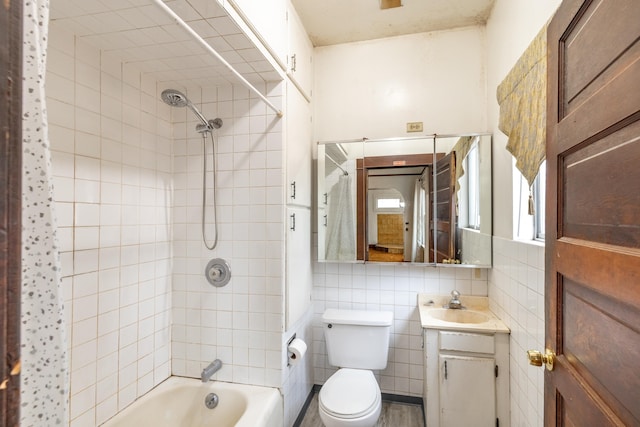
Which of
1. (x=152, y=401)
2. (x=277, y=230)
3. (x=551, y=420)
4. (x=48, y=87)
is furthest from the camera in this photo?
(x=277, y=230)

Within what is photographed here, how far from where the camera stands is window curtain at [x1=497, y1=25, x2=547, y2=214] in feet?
3.94

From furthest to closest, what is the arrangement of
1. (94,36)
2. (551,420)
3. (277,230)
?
(277,230), (94,36), (551,420)

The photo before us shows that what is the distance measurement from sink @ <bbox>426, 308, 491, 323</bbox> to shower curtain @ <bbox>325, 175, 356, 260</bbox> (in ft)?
2.32

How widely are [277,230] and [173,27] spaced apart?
1060 millimetres

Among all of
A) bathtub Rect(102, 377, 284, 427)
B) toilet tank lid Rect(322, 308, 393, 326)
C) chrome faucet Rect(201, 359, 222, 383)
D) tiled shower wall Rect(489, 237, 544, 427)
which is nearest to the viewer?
tiled shower wall Rect(489, 237, 544, 427)

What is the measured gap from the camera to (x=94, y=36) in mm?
1316

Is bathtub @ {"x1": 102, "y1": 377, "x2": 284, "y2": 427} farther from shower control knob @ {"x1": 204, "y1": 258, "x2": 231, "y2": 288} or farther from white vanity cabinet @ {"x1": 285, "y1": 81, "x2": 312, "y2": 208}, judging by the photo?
white vanity cabinet @ {"x1": 285, "y1": 81, "x2": 312, "y2": 208}

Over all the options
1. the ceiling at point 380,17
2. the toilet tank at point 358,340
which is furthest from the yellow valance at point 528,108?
the toilet tank at point 358,340

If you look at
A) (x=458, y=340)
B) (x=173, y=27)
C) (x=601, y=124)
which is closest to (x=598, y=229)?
(x=601, y=124)

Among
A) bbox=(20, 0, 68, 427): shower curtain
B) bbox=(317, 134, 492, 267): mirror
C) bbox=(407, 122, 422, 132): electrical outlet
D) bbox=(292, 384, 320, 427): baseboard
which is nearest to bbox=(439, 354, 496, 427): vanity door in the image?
bbox=(317, 134, 492, 267): mirror

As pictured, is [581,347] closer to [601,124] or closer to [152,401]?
[601,124]

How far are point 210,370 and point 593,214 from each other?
6.05 ft

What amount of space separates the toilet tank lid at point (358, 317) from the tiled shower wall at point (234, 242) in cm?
52

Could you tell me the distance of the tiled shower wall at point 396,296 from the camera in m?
2.18
